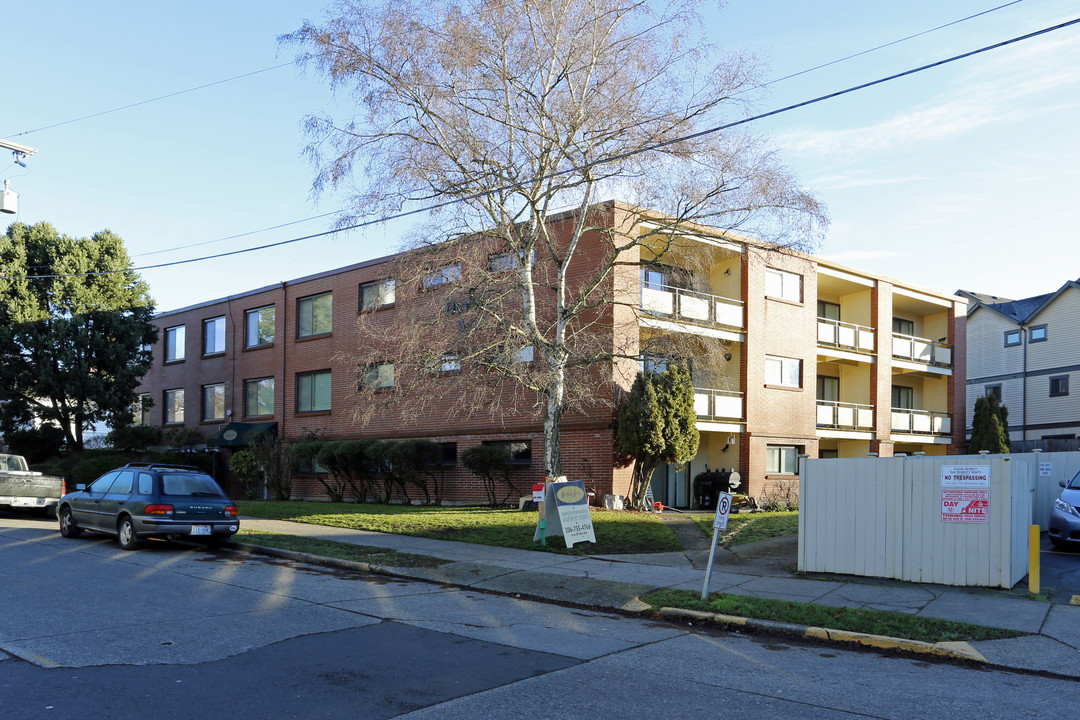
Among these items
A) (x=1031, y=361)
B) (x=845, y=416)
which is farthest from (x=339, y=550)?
(x=1031, y=361)

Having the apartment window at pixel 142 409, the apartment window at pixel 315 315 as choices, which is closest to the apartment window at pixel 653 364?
the apartment window at pixel 315 315

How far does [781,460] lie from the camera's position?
27641 millimetres

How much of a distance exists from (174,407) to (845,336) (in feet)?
90.3

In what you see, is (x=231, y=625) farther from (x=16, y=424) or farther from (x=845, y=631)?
(x=16, y=424)

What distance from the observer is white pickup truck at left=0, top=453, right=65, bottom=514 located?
2022cm

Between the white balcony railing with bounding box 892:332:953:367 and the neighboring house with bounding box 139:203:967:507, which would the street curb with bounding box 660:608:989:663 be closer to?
the neighboring house with bounding box 139:203:967:507

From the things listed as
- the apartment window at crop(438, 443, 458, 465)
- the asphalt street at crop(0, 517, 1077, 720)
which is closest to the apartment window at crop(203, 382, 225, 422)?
the apartment window at crop(438, 443, 458, 465)

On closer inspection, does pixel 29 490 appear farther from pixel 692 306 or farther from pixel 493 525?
pixel 692 306

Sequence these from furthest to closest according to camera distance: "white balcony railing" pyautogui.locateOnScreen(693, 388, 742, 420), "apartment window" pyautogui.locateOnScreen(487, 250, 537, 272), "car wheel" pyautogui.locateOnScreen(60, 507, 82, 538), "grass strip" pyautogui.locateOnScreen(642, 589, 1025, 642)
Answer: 1. "white balcony railing" pyautogui.locateOnScreen(693, 388, 742, 420)
2. "apartment window" pyautogui.locateOnScreen(487, 250, 537, 272)
3. "car wheel" pyautogui.locateOnScreen(60, 507, 82, 538)
4. "grass strip" pyautogui.locateOnScreen(642, 589, 1025, 642)

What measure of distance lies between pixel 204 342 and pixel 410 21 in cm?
2231

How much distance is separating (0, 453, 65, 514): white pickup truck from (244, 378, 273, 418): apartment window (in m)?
11.8

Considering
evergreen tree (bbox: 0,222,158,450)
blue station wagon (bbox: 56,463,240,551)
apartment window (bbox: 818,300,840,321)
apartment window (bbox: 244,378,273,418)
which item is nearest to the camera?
blue station wagon (bbox: 56,463,240,551)

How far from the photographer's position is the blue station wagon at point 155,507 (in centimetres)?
1451

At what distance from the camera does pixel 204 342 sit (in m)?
36.1
